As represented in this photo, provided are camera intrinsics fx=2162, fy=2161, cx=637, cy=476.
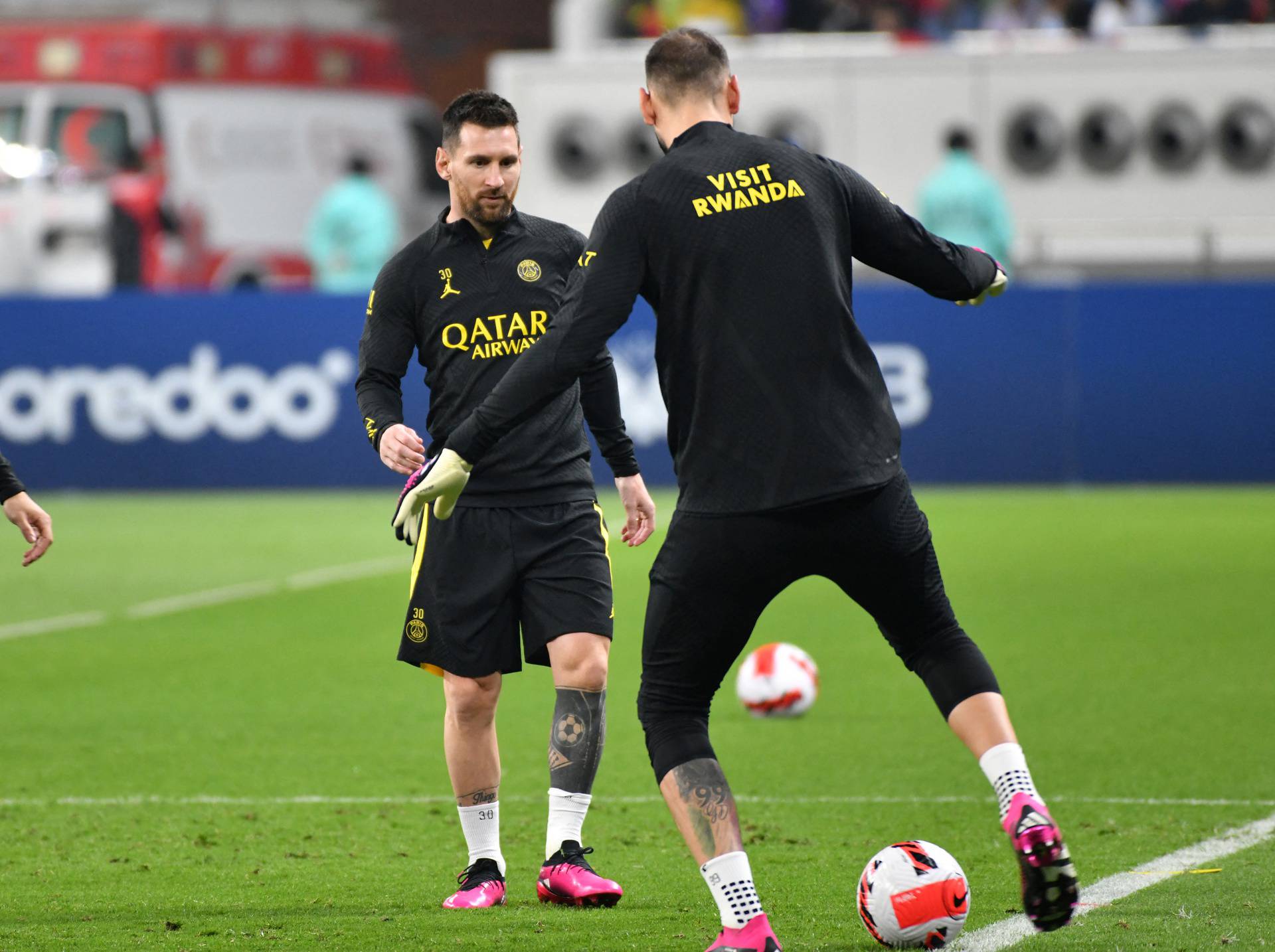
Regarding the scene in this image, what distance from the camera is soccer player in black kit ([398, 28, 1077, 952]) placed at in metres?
4.75

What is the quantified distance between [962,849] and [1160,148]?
18897mm

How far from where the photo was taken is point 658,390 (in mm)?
17078

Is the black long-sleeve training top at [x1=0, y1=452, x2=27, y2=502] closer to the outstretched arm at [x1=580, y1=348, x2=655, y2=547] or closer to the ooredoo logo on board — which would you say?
the outstretched arm at [x1=580, y1=348, x2=655, y2=547]

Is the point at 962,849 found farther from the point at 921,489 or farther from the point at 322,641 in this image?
the point at 921,489

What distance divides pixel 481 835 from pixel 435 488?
4.37 feet

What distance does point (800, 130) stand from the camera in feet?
77.9

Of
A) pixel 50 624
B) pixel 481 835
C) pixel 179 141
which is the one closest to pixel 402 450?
pixel 481 835

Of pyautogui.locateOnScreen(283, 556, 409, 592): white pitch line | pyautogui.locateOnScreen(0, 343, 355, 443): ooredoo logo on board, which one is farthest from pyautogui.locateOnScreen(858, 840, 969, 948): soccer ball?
pyautogui.locateOnScreen(0, 343, 355, 443): ooredoo logo on board

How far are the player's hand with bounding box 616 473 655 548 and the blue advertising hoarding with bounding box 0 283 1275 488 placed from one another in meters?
10.9

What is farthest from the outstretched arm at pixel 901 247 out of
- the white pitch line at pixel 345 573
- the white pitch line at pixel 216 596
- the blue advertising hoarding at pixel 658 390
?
the blue advertising hoarding at pixel 658 390

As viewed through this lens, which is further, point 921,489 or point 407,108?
point 407,108

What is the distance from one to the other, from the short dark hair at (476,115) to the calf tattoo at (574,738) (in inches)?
60.1

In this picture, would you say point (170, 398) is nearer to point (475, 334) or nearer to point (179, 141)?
point (179, 141)

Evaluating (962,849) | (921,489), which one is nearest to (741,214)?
(962,849)
